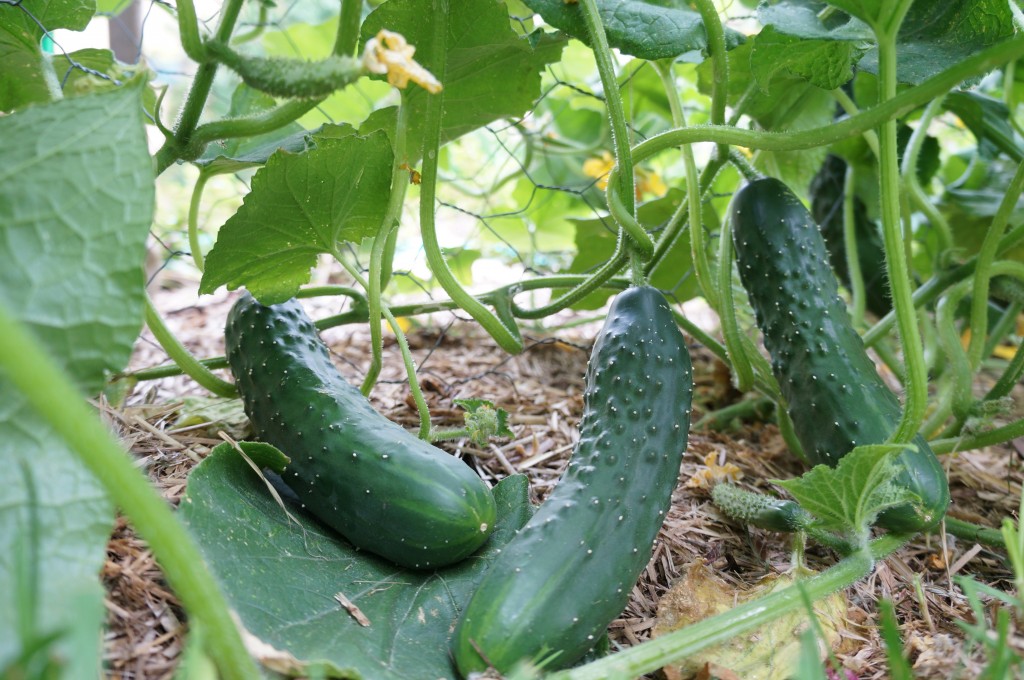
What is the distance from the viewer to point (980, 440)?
5.05ft

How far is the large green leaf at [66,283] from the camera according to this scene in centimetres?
77

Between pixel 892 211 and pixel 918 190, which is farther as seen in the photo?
pixel 918 190

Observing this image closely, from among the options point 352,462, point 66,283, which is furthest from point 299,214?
point 66,283

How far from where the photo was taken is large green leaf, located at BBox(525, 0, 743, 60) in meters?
1.33

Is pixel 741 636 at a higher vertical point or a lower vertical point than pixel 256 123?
lower

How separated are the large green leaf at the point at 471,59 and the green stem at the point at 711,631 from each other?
2.99 ft

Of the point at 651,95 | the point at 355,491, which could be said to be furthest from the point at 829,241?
the point at 355,491

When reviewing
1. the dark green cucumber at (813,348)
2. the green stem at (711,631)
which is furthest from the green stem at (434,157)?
the green stem at (711,631)

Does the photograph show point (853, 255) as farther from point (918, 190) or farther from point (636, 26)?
point (636, 26)

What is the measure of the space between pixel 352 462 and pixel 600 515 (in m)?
0.38

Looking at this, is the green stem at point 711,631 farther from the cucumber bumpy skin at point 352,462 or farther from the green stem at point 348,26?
the green stem at point 348,26

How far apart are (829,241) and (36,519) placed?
207 centimetres

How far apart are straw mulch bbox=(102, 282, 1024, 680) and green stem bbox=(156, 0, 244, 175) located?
1.53 ft

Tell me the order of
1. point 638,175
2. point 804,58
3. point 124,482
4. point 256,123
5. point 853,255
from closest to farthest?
point 124,482
point 256,123
point 804,58
point 853,255
point 638,175
